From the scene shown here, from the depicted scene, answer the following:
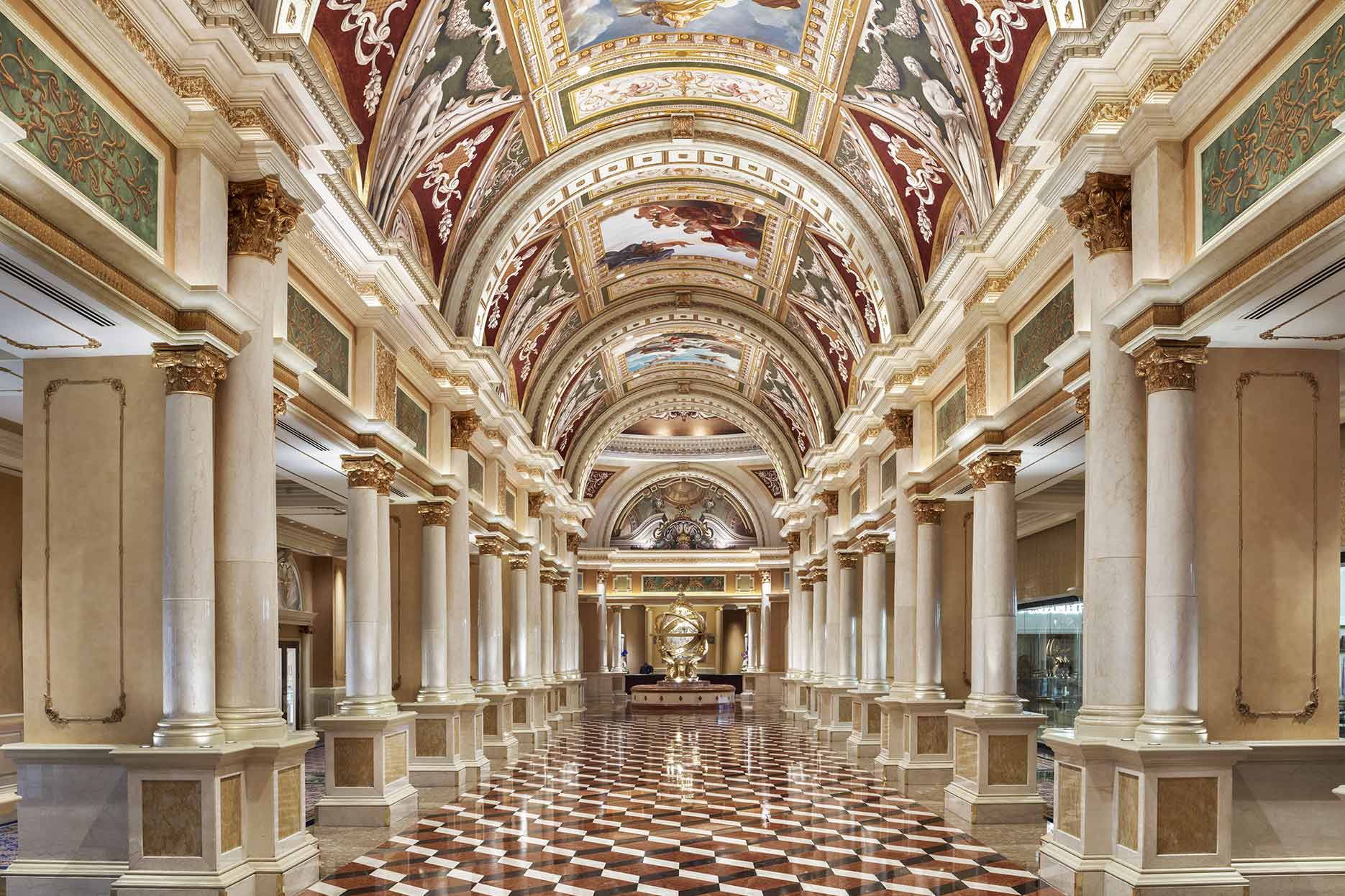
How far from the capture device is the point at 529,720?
22.0 m

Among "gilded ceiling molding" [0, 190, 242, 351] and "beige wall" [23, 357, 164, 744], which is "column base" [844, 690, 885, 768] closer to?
"beige wall" [23, 357, 164, 744]

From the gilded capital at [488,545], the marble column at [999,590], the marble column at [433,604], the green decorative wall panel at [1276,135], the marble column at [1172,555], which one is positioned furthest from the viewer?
the gilded capital at [488,545]

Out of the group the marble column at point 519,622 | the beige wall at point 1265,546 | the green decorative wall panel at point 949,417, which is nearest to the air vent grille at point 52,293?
the beige wall at point 1265,546

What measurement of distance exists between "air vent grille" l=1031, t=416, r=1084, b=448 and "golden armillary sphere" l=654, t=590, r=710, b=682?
25.8 metres

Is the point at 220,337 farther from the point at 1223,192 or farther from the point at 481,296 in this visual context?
the point at 481,296

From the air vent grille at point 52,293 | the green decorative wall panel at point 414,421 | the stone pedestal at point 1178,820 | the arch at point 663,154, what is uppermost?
the arch at point 663,154

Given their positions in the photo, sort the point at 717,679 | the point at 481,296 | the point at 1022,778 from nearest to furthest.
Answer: the point at 1022,778, the point at 481,296, the point at 717,679

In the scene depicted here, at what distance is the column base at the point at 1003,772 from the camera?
1152cm

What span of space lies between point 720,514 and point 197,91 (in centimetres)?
4033

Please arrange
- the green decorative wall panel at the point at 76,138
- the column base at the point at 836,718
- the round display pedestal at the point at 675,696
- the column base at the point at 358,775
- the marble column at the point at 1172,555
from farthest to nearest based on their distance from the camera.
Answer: the round display pedestal at the point at 675,696 → the column base at the point at 836,718 → the column base at the point at 358,775 → the marble column at the point at 1172,555 → the green decorative wall panel at the point at 76,138

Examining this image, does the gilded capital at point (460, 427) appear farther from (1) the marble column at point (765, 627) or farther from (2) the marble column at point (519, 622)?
(1) the marble column at point (765, 627)

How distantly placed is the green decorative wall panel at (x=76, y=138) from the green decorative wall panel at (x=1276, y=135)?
6724mm

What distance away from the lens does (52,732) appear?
7602 mm

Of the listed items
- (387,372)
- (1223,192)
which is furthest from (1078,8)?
(387,372)
